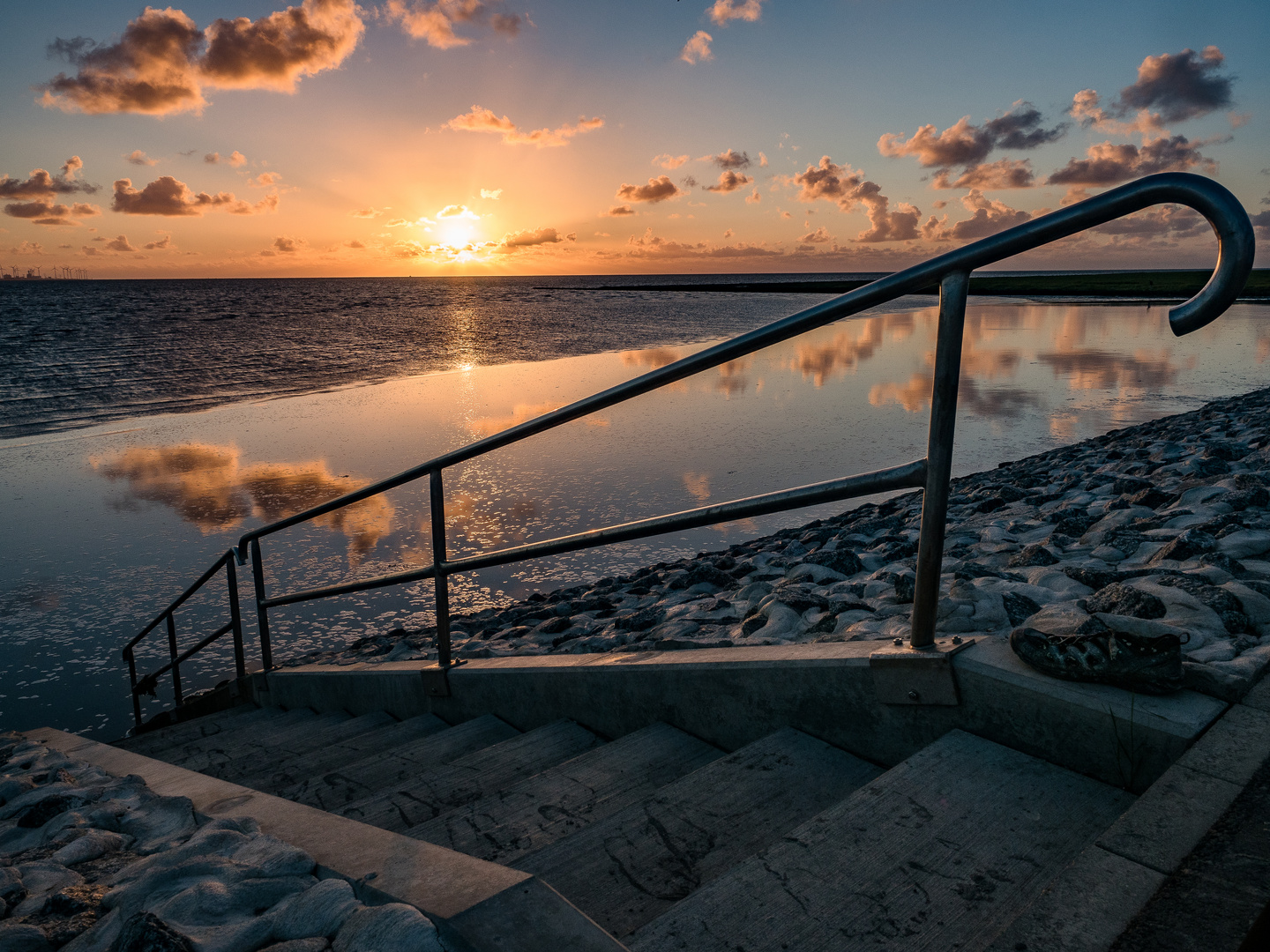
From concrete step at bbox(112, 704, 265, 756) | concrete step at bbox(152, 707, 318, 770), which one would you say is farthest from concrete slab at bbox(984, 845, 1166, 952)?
concrete step at bbox(112, 704, 265, 756)

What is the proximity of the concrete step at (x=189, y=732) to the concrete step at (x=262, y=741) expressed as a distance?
21 centimetres

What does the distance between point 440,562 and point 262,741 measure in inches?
49.0

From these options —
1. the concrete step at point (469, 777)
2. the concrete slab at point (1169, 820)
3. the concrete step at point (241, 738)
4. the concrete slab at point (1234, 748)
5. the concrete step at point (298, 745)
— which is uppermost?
the concrete slab at point (1234, 748)

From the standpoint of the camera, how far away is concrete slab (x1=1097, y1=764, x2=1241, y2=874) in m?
0.92

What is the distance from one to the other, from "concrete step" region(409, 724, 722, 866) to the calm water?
141 inches

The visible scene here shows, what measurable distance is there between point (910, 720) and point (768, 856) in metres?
0.47

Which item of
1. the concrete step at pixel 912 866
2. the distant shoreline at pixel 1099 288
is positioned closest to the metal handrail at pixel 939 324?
the distant shoreline at pixel 1099 288

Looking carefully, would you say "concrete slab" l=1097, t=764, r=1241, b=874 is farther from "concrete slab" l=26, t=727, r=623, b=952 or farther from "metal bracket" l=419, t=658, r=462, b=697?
"metal bracket" l=419, t=658, r=462, b=697

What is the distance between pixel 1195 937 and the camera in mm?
773

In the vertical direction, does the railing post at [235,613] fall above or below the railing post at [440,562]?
below

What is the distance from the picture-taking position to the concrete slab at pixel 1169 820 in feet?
3.00

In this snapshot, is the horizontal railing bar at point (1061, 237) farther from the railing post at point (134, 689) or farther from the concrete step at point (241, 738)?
the railing post at point (134, 689)

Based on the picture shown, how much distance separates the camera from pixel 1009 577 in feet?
8.96

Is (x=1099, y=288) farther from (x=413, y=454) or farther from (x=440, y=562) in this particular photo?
(x=440, y=562)
